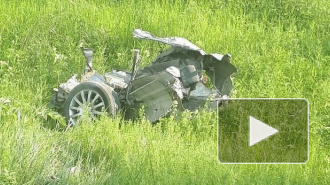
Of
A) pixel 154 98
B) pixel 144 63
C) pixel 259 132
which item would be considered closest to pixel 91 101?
pixel 154 98

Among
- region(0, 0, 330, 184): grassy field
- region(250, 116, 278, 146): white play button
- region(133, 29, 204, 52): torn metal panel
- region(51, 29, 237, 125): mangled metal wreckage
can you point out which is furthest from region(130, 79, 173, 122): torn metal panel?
region(250, 116, 278, 146): white play button

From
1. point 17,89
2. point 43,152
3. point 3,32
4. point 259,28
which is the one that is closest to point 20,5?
point 3,32

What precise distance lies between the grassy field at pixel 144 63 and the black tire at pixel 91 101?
0.60 feet

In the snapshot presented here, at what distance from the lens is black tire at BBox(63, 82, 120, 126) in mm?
6559

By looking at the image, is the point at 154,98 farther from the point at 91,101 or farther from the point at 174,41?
the point at 174,41

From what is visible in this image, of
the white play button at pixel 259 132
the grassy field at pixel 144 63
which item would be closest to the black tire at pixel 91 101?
the grassy field at pixel 144 63

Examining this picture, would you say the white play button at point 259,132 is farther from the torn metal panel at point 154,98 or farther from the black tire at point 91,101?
the black tire at point 91,101

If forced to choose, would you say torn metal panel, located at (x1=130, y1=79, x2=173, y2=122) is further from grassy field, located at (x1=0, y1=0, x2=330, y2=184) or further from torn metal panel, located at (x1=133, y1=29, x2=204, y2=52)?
torn metal panel, located at (x1=133, y1=29, x2=204, y2=52)

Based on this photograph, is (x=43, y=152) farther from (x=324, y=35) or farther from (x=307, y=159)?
(x=324, y=35)

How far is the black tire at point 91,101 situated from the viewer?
6.56 meters

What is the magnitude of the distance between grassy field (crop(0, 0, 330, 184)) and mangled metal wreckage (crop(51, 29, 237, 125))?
0.72 ft

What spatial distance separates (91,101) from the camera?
662 centimetres

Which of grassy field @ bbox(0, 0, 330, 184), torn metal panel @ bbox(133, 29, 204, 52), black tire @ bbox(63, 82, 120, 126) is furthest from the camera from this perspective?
torn metal panel @ bbox(133, 29, 204, 52)

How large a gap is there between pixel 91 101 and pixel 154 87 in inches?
24.9
